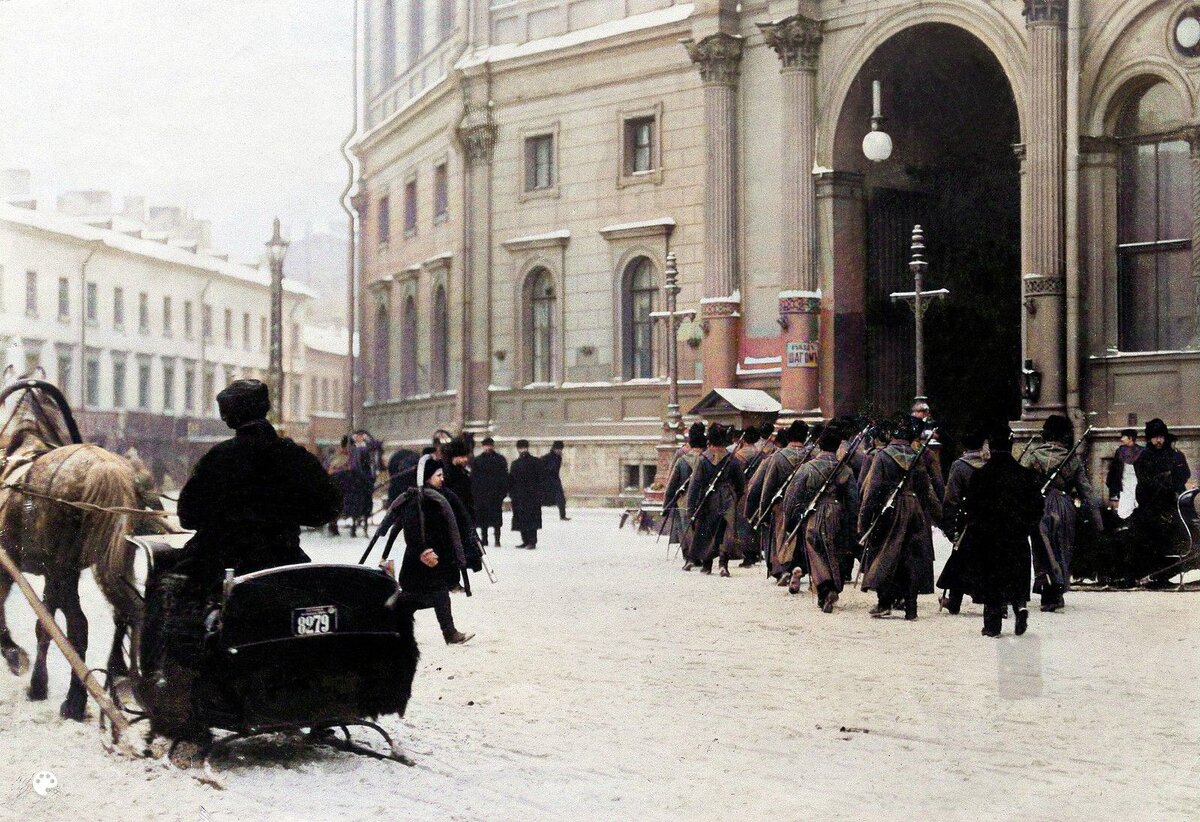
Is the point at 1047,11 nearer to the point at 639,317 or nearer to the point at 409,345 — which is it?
the point at 639,317

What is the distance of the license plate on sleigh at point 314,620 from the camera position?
7.52 m

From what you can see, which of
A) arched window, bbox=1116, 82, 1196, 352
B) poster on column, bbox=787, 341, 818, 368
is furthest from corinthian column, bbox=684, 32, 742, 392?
arched window, bbox=1116, 82, 1196, 352

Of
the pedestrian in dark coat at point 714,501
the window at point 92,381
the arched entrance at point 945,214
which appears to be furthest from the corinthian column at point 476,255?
the window at point 92,381

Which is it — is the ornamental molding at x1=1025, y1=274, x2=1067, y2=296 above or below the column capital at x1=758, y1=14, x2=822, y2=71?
below

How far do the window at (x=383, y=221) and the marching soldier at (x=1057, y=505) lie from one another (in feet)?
46.9

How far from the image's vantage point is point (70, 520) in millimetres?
9086

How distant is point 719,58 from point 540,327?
25.2 ft

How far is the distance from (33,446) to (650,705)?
3896 mm

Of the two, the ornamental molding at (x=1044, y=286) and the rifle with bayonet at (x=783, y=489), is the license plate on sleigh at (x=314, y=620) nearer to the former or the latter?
the rifle with bayonet at (x=783, y=489)

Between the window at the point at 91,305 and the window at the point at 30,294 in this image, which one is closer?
the window at the point at 30,294

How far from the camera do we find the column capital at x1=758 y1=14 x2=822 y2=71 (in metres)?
30.3

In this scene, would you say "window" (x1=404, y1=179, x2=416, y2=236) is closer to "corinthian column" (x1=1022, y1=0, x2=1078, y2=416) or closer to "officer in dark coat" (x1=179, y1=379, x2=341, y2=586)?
"corinthian column" (x1=1022, y1=0, x2=1078, y2=416)

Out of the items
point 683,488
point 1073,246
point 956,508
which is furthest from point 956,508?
point 1073,246

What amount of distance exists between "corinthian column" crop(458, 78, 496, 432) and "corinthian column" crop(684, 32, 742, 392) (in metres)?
6.24
